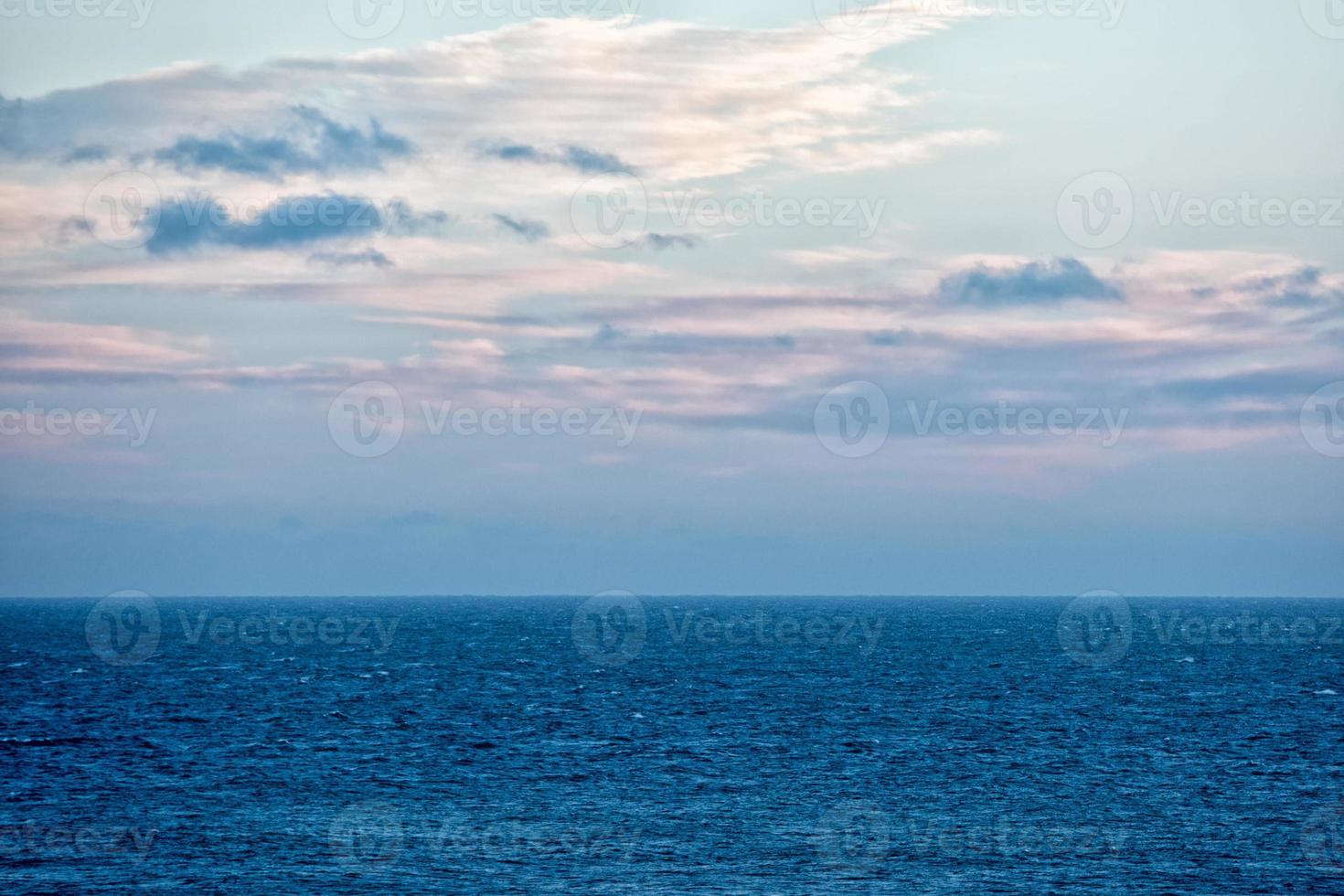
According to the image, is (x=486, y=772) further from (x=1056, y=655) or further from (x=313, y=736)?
(x=1056, y=655)

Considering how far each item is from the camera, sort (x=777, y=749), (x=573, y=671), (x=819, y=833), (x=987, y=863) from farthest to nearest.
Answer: (x=573, y=671)
(x=777, y=749)
(x=819, y=833)
(x=987, y=863)

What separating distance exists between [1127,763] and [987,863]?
88.4ft

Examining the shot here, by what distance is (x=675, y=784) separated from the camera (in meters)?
71.7

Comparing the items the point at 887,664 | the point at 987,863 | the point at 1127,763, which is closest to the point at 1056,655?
the point at 887,664

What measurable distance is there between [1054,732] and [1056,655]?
8122 centimetres

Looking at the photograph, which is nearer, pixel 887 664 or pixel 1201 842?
pixel 1201 842

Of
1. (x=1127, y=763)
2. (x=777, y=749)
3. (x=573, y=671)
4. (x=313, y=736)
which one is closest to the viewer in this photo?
(x=1127, y=763)

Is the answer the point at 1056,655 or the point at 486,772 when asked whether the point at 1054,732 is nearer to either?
the point at 486,772

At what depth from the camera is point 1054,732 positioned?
9181 centimetres

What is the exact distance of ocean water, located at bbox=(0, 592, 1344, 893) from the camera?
54.1 meters

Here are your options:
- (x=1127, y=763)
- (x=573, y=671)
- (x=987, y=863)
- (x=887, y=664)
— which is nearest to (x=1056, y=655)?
(x=887, y=664)

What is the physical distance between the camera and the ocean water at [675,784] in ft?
177

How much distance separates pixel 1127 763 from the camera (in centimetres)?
7844

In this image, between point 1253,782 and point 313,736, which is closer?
point 1253,782
